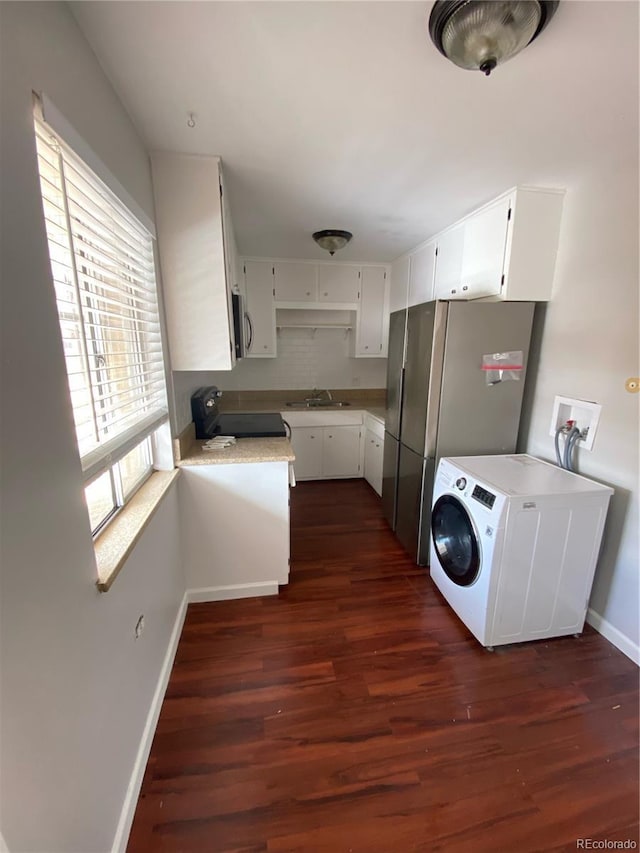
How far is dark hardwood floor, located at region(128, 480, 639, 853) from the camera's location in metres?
1.09

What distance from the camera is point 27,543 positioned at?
0.66 m

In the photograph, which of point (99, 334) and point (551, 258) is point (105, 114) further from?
point (551, 258)

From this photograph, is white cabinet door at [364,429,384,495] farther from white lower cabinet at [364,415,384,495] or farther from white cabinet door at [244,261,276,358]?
white cabinet door at [244,261,276,358]

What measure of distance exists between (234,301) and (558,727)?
272 centimetres

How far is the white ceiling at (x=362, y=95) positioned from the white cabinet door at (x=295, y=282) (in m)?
1.46

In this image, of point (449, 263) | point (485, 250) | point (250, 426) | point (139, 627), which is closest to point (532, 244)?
point (485, 250)

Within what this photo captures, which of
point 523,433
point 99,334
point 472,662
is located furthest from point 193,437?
point 523,433

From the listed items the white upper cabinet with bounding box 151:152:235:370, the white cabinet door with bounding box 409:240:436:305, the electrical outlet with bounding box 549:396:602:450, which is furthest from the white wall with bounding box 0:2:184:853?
the white cabinet door with bounding box 409:240:436:305

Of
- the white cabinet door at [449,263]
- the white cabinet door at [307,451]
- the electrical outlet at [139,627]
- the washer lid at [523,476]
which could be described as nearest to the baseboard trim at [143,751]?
the electrical outlet at [139,627]

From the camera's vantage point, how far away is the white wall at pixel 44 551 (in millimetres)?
620

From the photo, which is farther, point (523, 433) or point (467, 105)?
point (523, 433)

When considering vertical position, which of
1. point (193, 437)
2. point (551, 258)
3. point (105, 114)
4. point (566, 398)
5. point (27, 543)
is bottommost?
point (193, 437)

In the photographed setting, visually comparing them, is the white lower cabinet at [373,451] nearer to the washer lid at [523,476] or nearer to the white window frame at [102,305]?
the washer lid at [523,476]

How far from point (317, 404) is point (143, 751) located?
10.5 ft
